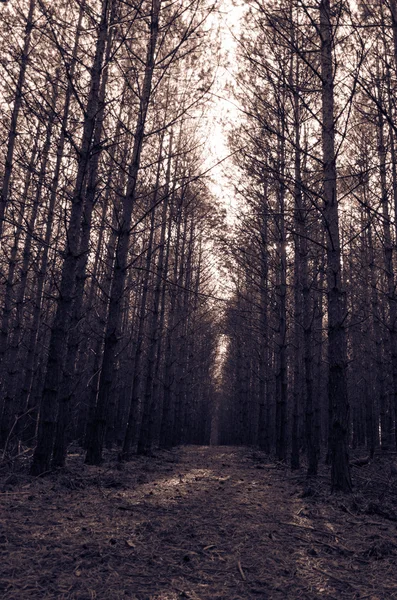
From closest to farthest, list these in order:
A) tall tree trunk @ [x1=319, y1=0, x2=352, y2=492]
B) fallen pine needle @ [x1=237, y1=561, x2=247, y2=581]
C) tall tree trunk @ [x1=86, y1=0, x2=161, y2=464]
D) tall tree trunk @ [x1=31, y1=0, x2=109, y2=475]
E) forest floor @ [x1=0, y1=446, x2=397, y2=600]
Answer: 1. forest floor @ [x1=0, y1=446, x2=397, y2=600]
2. fallen pine needle @ [x1=237, y1=561, x2=247, y2=581]
3. tall tree trunk @ [x1=31, y1=0, x2=109, y2=475]
4. tall tree trunk @ [x1=319, y1=0, x2=352, y2=492]
5. tall tree trunk @ [x1=86, y1=0, x2=161, y2=464]

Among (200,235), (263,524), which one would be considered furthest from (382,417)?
(263,524)

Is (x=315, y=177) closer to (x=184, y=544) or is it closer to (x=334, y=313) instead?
(x=334, y=313)

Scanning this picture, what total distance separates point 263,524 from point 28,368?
8178 mm

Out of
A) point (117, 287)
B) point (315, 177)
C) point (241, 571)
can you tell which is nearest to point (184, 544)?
point (241, 571)

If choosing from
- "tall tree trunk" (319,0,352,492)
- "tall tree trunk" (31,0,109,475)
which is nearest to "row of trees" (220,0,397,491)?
"tall tree trunk" (319,0,352,492)

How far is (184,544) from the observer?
2852mm

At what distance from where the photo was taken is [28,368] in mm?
10172

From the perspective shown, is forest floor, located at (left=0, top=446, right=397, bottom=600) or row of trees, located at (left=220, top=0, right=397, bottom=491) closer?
forest floor, located at (left=0, top=446, right=397, bottom=600)

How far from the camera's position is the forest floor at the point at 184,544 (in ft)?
7.13

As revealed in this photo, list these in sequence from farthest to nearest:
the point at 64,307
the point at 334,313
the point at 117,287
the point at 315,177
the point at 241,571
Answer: the point at 315,177
the point at 117,287
the point at 334,313
the point at 64,307
the point at 241,571

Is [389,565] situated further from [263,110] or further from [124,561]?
[263,110]

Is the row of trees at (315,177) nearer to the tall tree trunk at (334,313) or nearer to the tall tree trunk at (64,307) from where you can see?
the tall tree trunk at (334,313)

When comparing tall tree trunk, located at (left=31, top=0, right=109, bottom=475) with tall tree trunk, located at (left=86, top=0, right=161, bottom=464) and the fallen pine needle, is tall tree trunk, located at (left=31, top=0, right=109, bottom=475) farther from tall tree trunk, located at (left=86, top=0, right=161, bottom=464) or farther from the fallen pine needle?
the fallen pine needle

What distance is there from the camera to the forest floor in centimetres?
217
